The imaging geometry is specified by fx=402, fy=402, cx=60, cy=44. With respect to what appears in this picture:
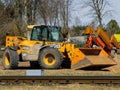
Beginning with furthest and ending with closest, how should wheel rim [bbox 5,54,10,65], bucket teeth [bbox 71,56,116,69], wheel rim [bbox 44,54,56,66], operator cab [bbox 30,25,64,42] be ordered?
wheel rim [bbox 5,54,10,65] → operator cab [bbox 30,25,64,42] → wheel rim [bbox 44,54,56,66] → bucket teeth [bbox 71,56,116,69]

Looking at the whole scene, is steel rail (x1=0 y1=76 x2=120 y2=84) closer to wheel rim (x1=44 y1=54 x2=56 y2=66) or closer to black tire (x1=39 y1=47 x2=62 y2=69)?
black tire (x1=39 y1=47 x2=62 y2=69)

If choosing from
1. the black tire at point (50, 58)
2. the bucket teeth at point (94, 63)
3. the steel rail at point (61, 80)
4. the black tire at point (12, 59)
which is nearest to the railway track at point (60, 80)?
the steel rail at point (61, 80)

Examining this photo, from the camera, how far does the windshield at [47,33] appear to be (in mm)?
23234

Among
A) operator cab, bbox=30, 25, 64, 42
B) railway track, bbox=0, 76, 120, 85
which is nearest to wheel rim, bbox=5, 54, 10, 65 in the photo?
operator cab, bbox=30, 25, 64, 42

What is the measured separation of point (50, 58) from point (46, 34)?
57.4 inches

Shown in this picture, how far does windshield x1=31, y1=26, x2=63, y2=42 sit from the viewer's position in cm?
2323

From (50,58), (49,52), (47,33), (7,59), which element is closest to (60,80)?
(49,52)

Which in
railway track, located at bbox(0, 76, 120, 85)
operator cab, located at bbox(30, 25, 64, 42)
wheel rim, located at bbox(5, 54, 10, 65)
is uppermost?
operator cab, located at bbox(30, 25, 64, 42)

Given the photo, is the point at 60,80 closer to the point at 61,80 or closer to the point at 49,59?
the point at 61,80

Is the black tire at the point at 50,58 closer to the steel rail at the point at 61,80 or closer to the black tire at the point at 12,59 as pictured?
the black tire at the point at 12,59

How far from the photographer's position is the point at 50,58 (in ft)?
74.8

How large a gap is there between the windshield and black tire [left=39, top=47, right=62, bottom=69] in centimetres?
87

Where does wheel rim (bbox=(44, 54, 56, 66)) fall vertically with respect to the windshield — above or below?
below

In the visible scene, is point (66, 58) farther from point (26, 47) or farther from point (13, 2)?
point (13, 2)
